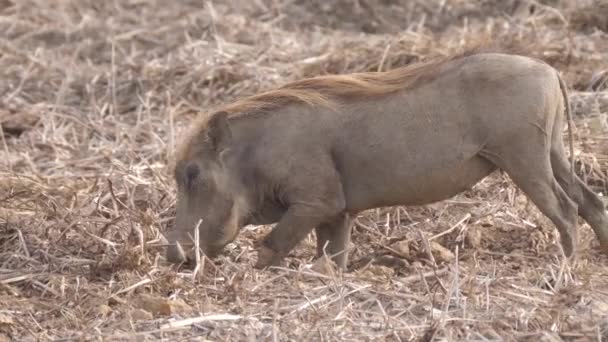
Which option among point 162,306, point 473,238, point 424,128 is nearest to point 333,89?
point 424,128

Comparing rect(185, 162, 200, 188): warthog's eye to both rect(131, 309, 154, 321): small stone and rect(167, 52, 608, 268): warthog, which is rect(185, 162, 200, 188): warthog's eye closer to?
rect(167, 52, 608, 268): warthog

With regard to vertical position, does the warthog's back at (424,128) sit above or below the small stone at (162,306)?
above

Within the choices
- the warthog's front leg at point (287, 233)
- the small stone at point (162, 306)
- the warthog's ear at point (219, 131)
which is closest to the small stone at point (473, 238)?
the warthog's front leg at point (287, 233)

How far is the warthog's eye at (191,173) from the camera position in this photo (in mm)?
6523

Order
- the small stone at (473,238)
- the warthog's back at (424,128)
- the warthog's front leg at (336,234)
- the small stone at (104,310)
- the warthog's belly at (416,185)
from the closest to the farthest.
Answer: the small stone at (104,310)
the warthog's back at (424,128)
the warthog's belly at (416,185)
the warthog's front leg at (336,234)
the small stone at (473,238)

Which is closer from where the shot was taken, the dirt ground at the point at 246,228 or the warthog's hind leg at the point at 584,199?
the dirt ground at the point at 246,228

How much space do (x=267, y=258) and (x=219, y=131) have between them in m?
0.64

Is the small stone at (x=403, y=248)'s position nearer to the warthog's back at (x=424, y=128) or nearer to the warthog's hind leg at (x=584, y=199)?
the warthog's back at (x=424, y=128)

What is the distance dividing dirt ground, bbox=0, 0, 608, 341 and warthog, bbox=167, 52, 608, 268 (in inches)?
9.0

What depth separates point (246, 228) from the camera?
741cm

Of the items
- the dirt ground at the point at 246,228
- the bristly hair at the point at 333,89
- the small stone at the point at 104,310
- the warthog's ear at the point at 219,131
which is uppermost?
the bristly hair at the point at 333,89

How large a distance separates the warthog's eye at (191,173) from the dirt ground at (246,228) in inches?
10.7

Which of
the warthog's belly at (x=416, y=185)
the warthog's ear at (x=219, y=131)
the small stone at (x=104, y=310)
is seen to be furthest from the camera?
the warthog's ear at (x=219, y=131)

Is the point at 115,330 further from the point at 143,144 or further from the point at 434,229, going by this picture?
the point at 143,144
